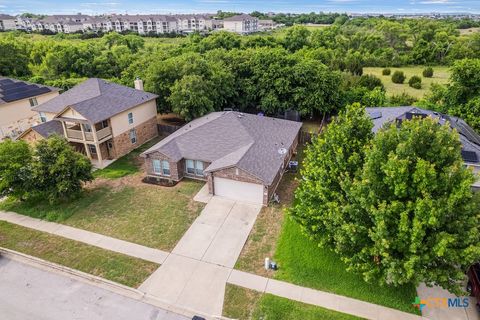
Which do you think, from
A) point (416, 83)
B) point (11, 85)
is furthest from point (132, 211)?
point (416, 83)

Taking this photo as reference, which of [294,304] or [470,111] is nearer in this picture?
[294,304]

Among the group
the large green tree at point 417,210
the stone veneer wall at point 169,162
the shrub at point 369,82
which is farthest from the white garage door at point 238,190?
the shrub at point 369,82

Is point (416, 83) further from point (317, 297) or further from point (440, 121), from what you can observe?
point (317, 297)

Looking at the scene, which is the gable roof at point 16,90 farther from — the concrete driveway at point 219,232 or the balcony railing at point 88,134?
the concrete driveway at point 219,232

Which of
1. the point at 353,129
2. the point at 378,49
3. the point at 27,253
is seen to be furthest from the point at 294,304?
the point at 378,49

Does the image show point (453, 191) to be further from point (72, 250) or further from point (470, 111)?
point (470, 111)

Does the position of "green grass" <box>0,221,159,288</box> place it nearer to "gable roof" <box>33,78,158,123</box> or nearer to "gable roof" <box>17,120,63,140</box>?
"gable roof" <box>17,120,63,140</box>
